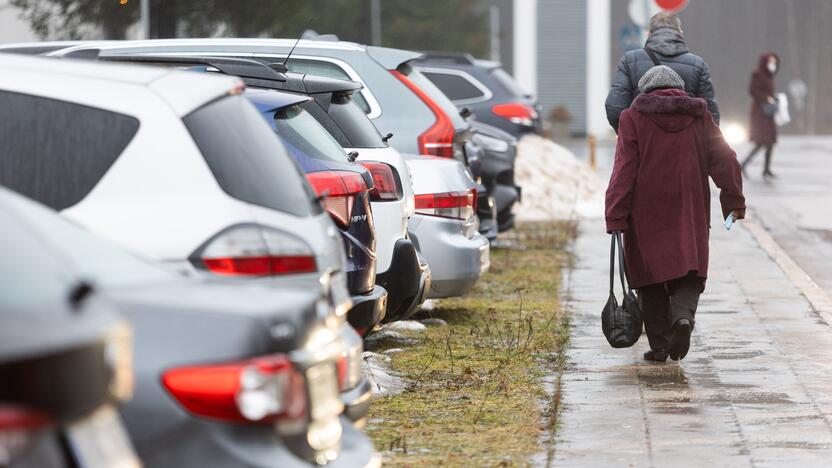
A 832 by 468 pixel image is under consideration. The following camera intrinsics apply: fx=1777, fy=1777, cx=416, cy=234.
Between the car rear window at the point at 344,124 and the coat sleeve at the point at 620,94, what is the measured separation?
149cm

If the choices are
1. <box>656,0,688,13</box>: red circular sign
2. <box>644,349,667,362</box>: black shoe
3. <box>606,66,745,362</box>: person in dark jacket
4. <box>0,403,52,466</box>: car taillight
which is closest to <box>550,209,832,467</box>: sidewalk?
<box>644,349,667,362</box>: black shoe

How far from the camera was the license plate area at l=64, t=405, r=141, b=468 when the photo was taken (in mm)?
3105

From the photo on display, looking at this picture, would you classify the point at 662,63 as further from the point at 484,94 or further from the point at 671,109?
the point at 484,94

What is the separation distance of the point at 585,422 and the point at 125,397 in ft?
14.2

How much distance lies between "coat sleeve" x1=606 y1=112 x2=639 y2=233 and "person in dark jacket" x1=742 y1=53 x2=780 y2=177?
18.6m

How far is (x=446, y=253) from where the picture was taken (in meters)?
10.3

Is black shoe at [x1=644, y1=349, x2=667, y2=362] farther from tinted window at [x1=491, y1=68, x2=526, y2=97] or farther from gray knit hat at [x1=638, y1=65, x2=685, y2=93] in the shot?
tinted window at [x1=491, y1=68, x2=526, y2=97]

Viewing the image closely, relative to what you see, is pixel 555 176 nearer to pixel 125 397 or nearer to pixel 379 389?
pixel 379 389

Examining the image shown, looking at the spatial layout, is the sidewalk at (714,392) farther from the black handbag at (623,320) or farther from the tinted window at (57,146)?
the tinted window at (57,146)

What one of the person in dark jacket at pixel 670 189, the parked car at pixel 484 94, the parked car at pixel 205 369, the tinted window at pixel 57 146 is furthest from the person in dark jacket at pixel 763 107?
the parked car at pixel 205 369

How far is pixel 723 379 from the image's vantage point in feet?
28.1

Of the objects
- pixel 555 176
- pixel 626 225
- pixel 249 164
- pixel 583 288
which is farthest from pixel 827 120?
pixel 249 164

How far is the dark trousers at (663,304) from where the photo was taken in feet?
29.4

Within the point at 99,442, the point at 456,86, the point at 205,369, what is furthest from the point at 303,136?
the point at 456,86
